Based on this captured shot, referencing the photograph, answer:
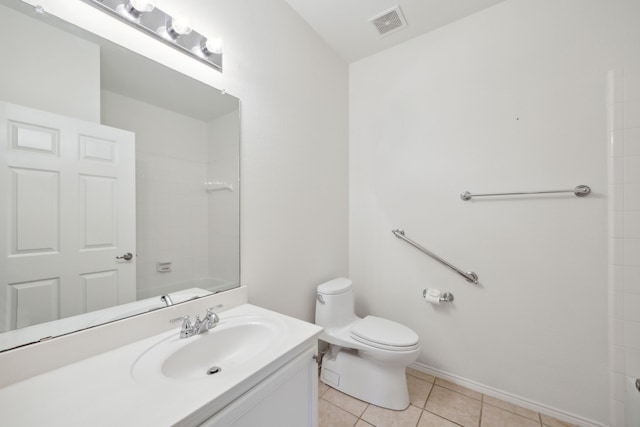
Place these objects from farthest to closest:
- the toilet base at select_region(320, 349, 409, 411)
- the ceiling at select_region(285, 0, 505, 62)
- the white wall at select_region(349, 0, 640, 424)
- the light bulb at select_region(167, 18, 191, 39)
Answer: the ceiling at select_region(285, 0, 505, 62) → the toilet base at select_region(320, 349, 409, 411) → the white wall at select_region(349, 0, 640, 424) → the light bulb at select_region(167, 18, 191, 39)

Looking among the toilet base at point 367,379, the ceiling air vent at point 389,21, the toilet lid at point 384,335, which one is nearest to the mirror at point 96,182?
the toilet lid at point 384,335

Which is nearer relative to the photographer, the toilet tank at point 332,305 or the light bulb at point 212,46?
the light bulb at point 212,46

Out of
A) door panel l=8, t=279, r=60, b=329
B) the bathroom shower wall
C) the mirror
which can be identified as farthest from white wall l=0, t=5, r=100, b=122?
the bathroom shower wall

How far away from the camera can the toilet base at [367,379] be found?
4.57 ft

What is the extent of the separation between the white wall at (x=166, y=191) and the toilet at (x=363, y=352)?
87cm

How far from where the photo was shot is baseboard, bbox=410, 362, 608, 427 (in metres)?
1.29

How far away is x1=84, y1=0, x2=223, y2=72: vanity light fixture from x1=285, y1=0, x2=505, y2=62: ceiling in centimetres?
80

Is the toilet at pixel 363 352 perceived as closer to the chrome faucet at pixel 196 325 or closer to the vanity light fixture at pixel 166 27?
the chrome faucet at pixel 196 325

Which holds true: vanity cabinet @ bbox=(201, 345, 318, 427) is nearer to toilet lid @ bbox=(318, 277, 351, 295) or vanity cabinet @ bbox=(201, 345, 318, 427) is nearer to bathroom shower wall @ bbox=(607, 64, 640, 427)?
toilet lid @ bbox=(318, 277, 351, 295)

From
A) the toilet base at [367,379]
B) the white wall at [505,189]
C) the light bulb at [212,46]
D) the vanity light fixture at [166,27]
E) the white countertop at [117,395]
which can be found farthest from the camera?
the toilet base at [367,379]

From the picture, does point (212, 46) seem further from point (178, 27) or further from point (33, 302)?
point (33, 302)

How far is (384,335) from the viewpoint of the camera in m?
1.40

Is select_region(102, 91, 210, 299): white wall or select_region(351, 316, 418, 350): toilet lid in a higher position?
select_region(102, 91, 210, 299): white wall

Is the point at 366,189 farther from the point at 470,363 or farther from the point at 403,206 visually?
the point at 470,363
